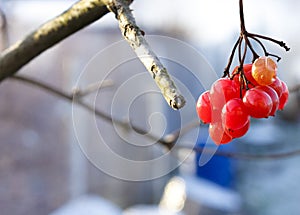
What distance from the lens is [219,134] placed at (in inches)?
13.2

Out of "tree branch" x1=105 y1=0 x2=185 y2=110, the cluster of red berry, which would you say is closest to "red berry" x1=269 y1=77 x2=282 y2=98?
the cluster of red berry

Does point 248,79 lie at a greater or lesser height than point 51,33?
lesser

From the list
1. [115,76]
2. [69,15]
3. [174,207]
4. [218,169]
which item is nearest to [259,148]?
[218,169]

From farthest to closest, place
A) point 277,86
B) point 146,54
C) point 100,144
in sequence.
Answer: point 100,144 < point 277,86 < point 146,54

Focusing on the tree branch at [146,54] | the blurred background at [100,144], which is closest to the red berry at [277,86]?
the tree branch at [146,54]

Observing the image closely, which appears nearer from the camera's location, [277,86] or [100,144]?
[277,86]

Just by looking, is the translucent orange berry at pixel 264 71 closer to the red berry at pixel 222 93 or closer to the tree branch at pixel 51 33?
the red berry at pixel 222 93

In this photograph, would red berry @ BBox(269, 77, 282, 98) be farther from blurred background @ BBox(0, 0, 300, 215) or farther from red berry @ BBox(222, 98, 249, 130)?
blurred background @ BBox(0, 0, 300, 215)

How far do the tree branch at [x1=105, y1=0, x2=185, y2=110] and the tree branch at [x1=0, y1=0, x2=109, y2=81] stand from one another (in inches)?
2.5

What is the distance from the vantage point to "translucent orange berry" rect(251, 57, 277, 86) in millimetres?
336

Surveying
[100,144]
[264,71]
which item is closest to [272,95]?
[264,71]

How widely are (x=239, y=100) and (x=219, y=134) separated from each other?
0.09ft

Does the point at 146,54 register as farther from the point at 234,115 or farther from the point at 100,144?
the point at 100,144

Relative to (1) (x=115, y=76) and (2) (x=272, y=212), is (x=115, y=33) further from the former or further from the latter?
(2) (x=272, y=212)
